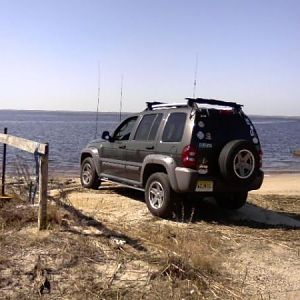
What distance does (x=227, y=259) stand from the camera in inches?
257

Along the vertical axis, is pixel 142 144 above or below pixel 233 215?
above

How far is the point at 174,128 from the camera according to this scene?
907 centimetres

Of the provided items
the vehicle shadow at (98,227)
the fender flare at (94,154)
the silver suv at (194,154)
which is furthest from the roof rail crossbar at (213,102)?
the fender flare at (94,154)

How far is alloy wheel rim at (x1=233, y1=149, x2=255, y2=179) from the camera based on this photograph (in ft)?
28.3

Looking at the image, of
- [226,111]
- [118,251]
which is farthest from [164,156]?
[118,251]

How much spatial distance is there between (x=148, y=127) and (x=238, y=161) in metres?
2.04

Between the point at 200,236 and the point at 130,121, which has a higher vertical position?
the point at 130,121

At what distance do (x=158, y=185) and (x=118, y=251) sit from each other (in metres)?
2.75

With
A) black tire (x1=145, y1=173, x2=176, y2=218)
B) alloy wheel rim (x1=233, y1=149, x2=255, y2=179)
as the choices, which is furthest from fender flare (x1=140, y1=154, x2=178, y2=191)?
alloy wheel rim (x1=233, y1=149, x2=255, y2=179)

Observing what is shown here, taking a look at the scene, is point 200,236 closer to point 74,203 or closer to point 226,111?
point 226,111

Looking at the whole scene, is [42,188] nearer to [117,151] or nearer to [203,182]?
[203,182]

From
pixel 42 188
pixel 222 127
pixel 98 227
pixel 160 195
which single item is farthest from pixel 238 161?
pixel 42 188

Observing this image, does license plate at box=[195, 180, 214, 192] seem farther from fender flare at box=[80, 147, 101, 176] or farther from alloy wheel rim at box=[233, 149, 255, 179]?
fender flare at box=[80, 147, 101, 176]

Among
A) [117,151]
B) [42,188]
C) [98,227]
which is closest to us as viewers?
[42,188]
